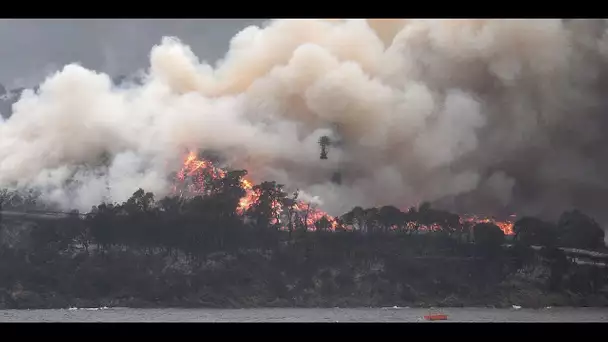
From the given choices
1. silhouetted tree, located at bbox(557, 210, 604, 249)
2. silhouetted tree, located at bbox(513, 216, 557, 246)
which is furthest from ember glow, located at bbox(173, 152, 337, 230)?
silhouetted tree, located at bbox(557, 210, 604, 249)

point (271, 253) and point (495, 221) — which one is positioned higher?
point (495, 221)

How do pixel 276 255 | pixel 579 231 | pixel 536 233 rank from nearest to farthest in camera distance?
pixel 276 255 < pixel 579 231 < pixel 536 233

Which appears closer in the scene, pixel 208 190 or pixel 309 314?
pixel 309 314

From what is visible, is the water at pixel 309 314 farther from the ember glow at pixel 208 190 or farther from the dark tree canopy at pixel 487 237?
the ember glow at pixel 208 190

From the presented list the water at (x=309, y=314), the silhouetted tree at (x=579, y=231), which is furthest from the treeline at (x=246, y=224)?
the water at (x=309, y=314)

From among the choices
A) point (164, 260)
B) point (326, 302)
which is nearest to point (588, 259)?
point (326, 302)

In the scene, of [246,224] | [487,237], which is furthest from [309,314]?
[487,237]

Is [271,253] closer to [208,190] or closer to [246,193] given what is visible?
[246,193]
